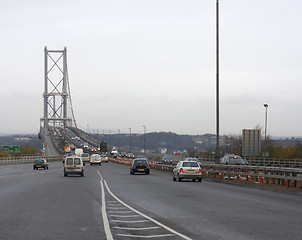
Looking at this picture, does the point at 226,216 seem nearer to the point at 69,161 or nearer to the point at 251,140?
the point at 69,161

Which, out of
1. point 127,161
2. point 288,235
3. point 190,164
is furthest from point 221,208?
point 127,161

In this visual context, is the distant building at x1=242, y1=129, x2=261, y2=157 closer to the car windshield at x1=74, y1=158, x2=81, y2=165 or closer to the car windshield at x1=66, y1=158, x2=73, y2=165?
the car windshield at x1=74, y1=158, x2=81, y2=165

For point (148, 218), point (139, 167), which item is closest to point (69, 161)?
point (139, 167)

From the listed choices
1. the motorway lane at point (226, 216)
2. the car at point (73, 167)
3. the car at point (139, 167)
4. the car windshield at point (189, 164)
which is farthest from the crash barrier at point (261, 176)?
the car at point (73, 167)

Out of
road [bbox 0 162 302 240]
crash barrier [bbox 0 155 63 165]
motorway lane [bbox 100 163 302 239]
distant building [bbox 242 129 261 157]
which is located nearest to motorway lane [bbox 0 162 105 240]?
road [bbox 0 162 302 240]

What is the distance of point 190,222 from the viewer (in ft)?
44.4

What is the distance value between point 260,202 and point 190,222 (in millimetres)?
7213

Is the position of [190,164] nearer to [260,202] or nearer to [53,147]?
[260,202]

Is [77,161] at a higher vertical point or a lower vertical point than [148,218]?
higher

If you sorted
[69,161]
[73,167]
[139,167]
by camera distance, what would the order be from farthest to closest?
[139,167], [73,167], [69,161]

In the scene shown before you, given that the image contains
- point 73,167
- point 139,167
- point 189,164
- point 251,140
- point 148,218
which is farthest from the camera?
point 251,140

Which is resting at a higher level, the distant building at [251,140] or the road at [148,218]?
the distant building at [251,140]

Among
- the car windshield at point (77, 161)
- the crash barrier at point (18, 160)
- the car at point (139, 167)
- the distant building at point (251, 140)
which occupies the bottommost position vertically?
the crash barrier at point (18, 160)

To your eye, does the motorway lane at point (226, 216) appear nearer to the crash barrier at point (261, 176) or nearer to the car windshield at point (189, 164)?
the crash barrier at point (261, 176)
